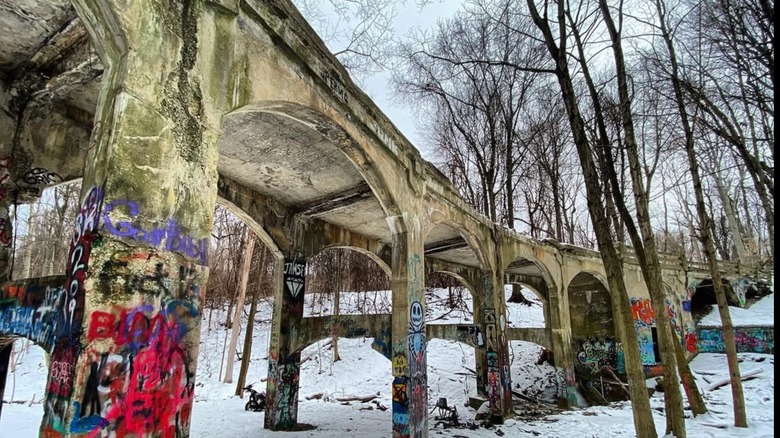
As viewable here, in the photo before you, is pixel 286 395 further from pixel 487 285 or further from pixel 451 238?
pixel 451 238

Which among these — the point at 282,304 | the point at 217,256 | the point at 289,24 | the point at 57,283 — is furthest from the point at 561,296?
the point at 217,256

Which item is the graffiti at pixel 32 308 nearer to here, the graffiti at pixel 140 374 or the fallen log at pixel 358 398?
the graffiti at pixel 140 374

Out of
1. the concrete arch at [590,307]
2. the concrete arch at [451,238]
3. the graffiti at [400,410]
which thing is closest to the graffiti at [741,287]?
the concrete arch at [590,307]

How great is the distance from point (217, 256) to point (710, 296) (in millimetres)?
27588

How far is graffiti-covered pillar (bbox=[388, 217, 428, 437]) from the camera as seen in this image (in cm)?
841

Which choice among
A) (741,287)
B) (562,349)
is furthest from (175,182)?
(741,287)

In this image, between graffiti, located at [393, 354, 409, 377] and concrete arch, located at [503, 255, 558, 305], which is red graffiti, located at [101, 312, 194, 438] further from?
concrete arch, located at [503, 255, 558, 305]

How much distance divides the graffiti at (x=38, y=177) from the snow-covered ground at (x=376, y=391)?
657cm

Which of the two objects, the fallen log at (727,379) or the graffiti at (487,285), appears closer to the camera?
the graffiti at (487,285)

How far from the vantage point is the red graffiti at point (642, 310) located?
60.8ft

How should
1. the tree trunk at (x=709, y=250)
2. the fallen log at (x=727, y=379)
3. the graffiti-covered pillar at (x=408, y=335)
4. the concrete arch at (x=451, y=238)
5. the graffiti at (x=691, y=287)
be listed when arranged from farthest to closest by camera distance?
the graffiti at (x=691, y=287)
the fallen log at (x=727, y=379)
the concrete arch at (x=451, y=238)
the tree trunk at (x=709, y=250)
the graffiti-covered pillar at (x=408, y=335)

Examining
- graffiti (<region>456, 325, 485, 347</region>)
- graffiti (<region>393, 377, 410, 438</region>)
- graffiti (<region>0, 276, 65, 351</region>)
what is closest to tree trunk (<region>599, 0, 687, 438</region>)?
graffiti (<region>393, 377, 410, 438</region>)

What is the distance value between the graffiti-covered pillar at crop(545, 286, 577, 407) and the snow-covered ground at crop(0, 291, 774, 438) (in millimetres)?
1237

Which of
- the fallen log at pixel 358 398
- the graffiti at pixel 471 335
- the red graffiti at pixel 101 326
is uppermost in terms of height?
the red graffiti at pixel 101 326
